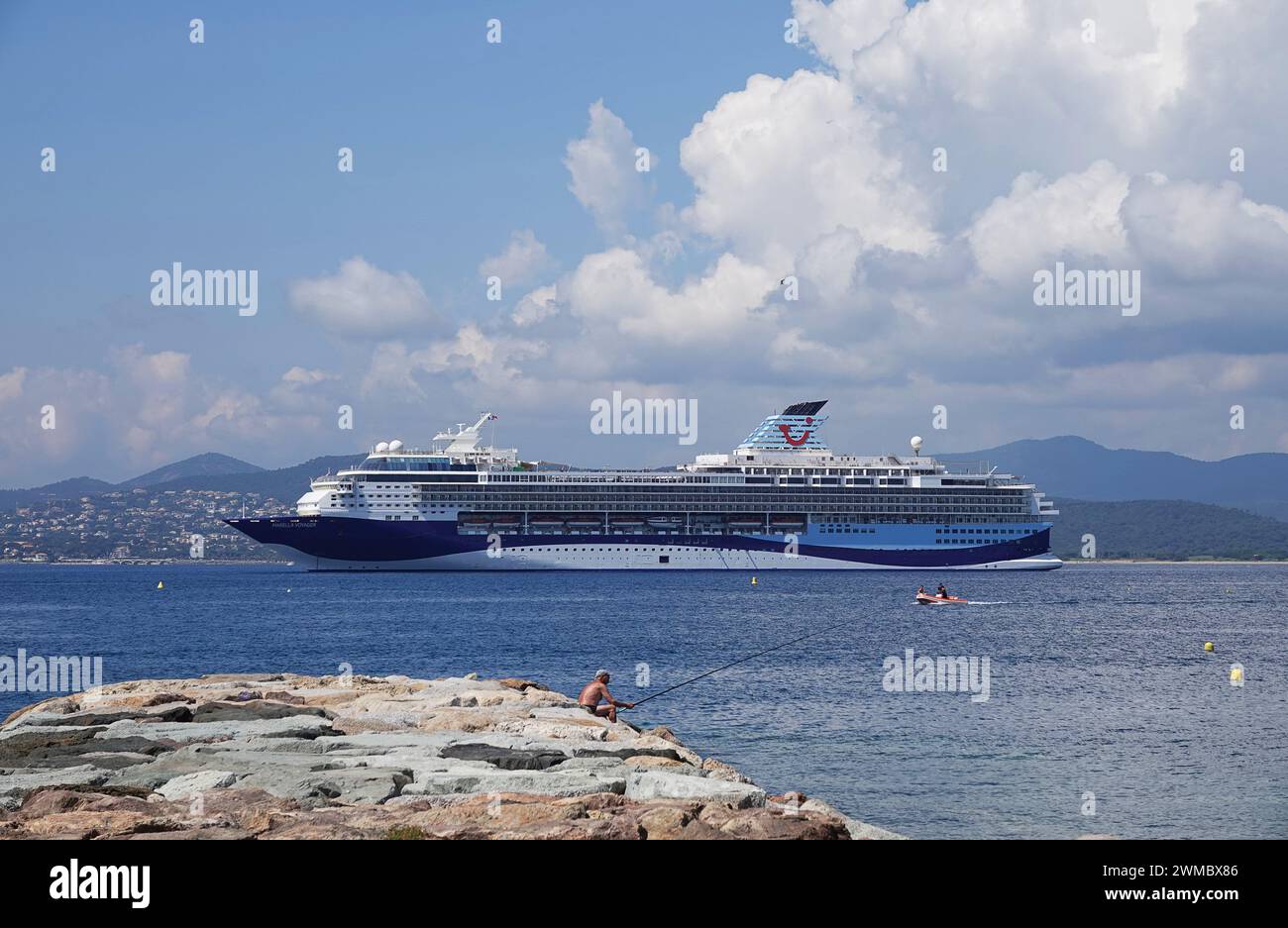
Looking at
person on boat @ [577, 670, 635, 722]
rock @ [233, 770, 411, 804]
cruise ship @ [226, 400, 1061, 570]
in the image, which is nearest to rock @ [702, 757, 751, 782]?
rock @ [233, 770, 411, 804]

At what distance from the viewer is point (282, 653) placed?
129 ft

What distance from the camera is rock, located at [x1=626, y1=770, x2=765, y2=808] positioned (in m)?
12.3

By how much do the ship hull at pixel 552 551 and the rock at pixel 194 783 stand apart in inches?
2943

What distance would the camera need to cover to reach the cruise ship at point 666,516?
88.1m

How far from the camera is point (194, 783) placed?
12.5 m

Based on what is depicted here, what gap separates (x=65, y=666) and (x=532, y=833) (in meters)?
27.6

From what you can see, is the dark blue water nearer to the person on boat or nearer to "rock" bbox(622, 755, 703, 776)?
the person on boat

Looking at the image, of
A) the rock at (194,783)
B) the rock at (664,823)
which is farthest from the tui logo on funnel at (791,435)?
the rock at (664,823)

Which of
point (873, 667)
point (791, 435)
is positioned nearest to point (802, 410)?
point (791, 435)

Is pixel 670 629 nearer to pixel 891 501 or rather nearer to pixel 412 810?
pixel 412 810

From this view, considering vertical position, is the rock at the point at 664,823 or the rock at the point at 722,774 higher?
the rock at the point at 664,823

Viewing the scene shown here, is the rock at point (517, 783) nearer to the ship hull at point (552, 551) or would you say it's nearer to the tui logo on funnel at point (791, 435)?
the ship hull at point (552, 551)
